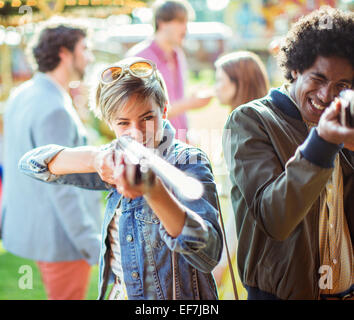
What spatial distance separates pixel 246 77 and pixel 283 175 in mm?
1669

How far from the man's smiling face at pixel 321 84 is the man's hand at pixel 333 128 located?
267 mm

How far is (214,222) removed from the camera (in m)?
1.28

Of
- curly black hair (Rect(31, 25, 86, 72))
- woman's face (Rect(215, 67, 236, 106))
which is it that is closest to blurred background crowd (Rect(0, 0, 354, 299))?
woman's face (Rect(215, 67, 236, 106))

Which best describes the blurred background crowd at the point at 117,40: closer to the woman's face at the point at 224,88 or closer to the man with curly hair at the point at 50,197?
the woman's face at the point at 224,88

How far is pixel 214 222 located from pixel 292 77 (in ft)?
2.14

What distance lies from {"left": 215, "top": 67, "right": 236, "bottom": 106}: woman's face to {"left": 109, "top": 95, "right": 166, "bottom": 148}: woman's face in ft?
4.92

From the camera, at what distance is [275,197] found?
1.26 metres

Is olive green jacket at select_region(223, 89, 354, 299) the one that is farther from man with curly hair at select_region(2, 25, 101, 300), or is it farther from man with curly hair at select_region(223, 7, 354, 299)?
man with curly hair at select_region(2, 25, 101, 300)

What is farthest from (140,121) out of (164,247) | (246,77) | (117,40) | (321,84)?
(117,40)

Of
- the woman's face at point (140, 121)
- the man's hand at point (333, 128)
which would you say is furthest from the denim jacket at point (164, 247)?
the man's hand at point (333, 128)

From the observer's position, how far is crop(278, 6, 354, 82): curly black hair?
56.7 inches

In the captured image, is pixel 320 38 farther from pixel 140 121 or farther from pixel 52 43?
pixel 52 43

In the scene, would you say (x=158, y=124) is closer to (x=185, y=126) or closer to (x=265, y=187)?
(x=265, y=187)
